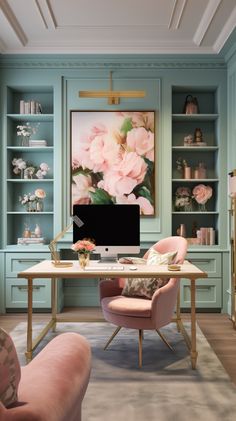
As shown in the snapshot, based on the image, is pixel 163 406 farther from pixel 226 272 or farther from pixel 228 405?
pixel 226 272

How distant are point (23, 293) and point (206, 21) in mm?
3638

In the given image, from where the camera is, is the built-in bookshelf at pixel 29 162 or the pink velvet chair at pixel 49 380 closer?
A: the pink velvet chair at pixel 49 380

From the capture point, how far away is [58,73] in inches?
199

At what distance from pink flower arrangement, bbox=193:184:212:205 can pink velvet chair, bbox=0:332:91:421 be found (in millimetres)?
3595

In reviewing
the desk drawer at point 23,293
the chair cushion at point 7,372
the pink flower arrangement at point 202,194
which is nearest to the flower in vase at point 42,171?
the desk drawer at point 23,293

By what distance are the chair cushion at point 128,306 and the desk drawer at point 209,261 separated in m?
1.54

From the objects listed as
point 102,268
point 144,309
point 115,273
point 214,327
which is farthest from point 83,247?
point 214,327

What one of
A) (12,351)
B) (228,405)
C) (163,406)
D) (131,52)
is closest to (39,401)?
(12,351)

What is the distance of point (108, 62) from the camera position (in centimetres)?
500

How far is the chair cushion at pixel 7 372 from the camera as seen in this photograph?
1184 millimetres

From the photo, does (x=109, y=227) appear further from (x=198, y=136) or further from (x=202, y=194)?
(x=198, y=136)

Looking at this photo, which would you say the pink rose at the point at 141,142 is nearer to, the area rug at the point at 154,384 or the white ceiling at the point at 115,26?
the white ceiling at the point at 115,26

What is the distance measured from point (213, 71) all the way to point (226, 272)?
96.7 inches

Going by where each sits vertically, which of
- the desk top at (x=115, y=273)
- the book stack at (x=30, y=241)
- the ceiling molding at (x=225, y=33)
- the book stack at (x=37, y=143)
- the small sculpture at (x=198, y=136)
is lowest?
the desk top at (x=115, y=273)
